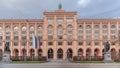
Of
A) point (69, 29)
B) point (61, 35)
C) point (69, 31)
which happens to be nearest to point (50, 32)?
point (61, 35)

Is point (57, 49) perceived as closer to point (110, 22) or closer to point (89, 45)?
point (89, 45)

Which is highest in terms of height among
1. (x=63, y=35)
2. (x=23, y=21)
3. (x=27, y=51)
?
(x=23, y=21)

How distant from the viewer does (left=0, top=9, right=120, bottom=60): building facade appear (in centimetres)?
11612

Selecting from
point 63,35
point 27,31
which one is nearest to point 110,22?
point 63,35

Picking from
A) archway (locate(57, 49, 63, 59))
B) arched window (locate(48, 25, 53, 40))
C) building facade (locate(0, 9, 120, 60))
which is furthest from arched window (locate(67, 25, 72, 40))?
arched window (locate(48, 25, 53, 40))

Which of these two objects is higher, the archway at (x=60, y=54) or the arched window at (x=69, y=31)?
the arched window at (x=69, y=31)

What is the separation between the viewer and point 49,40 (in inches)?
4574

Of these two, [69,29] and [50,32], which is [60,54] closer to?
[50,32]

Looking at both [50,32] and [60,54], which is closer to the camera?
[60,54]

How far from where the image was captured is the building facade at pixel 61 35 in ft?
Result: 381

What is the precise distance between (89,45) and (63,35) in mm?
13615

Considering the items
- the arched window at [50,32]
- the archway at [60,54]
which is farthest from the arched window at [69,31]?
the arched window at [50,32]

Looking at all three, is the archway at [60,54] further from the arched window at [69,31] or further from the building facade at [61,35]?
the arched window at [69,31]

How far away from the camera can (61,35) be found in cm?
11775
